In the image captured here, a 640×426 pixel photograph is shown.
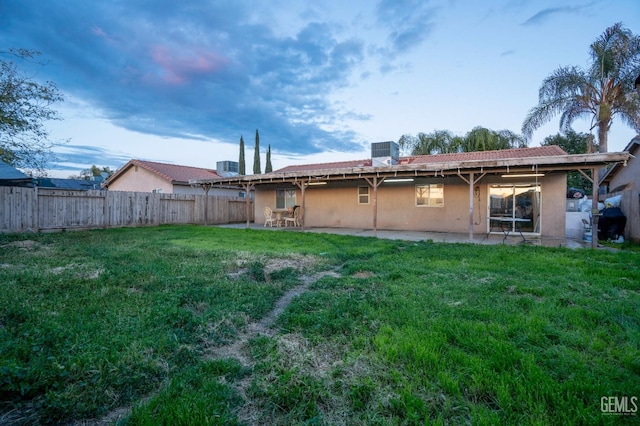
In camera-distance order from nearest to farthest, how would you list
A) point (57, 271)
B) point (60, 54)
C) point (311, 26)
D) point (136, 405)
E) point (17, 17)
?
point (136, 405)
point (57, 271)
point (17, 17)
point (60, 54)
point (311, 26)

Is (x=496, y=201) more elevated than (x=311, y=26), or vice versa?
(x=311, y=26)

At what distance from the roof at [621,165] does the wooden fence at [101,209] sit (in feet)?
63.3

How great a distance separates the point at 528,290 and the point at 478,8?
9035mm

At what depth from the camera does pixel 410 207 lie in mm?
13219

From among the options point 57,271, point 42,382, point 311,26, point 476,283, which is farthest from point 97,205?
point 476,283

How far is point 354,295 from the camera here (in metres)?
4.02

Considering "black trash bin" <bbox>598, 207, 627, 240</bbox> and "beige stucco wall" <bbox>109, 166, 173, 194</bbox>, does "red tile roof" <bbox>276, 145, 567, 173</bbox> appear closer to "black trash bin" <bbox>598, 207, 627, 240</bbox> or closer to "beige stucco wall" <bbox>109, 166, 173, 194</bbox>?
"black trash bin" <bbox>598, 207, 627, 240</bbox>

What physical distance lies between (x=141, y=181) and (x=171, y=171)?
7.03ft

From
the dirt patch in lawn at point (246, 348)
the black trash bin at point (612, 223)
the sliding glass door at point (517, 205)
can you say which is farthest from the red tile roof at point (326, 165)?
the dirt patch in lawn at point (246, 348)

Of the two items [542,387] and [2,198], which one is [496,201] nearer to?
[542,387]

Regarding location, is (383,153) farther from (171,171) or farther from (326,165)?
(171,171)

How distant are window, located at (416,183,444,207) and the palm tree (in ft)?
24.0

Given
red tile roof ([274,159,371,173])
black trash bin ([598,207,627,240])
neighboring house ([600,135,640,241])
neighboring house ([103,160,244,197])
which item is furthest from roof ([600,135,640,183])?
neighboring house ([103,160,244,197])

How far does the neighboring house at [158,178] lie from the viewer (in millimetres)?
18391
